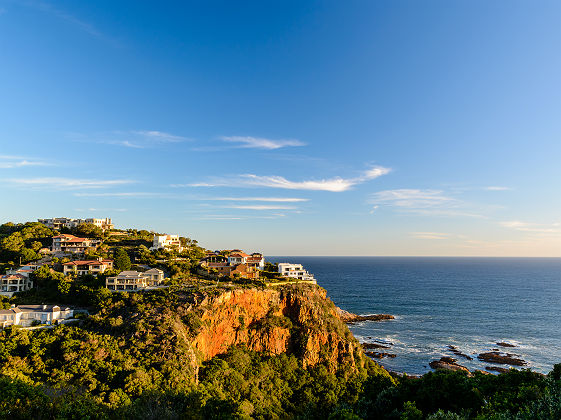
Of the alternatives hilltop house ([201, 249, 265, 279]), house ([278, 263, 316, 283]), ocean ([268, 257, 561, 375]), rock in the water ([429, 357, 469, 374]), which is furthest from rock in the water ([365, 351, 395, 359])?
hilltop house ([201, 249, 265, 279])

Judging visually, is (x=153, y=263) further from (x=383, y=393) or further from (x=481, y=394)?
(x=481, y=394)

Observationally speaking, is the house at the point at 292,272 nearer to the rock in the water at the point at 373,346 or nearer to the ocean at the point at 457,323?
the rock in the water at the point at 373,346

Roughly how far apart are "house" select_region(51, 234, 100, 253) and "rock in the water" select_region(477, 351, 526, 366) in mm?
101644

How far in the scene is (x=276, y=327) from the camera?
60844 millimetres

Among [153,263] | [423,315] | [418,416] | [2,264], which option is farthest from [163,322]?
[423,315]

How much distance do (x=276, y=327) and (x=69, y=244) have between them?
63.8 meters

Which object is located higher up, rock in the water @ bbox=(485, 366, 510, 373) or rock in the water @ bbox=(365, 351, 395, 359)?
rock in the water @ bbox=(485, 366, 510, 373)

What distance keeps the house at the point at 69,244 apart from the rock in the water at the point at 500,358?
10164 centimetres

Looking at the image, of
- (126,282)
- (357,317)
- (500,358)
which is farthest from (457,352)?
(126,282)

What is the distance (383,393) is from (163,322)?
107 ft

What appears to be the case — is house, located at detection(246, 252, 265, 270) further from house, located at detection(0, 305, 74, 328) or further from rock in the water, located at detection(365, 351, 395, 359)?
house, located at detection(0, 305, 74, 328)

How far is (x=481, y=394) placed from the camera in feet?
111

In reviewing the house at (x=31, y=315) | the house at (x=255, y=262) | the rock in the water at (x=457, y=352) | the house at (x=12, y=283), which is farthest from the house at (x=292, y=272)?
the house at (x=12, y=283)

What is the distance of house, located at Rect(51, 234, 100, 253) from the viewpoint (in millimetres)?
84312
